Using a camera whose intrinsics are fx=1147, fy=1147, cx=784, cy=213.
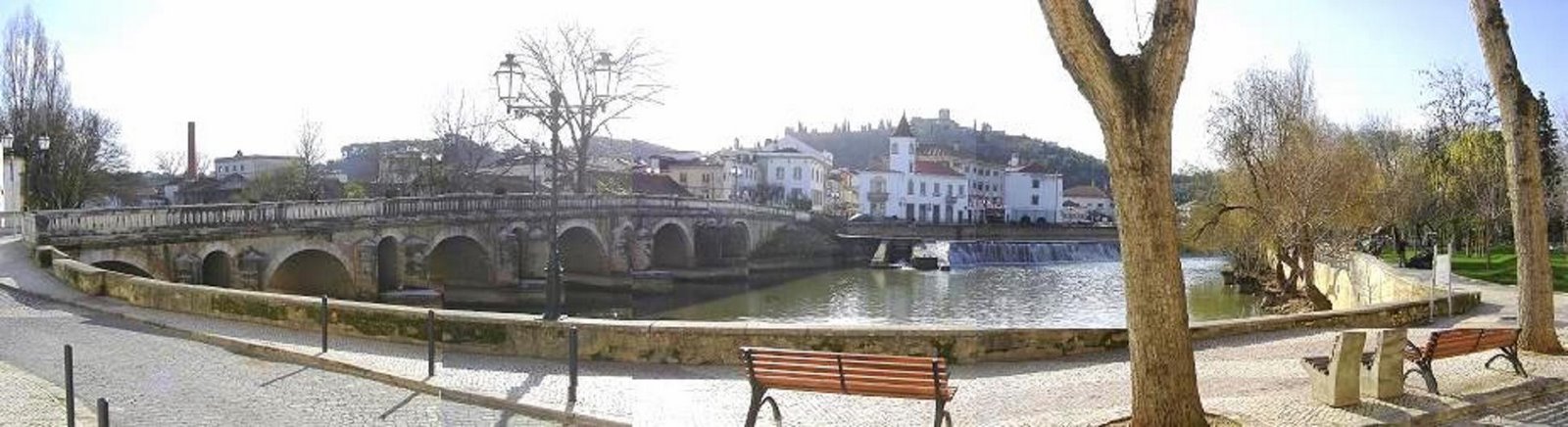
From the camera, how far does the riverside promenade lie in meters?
9.55

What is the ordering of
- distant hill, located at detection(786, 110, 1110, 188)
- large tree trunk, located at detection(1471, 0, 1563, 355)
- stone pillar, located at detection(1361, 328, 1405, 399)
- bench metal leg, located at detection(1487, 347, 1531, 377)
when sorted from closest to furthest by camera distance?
stone pillar, located at detection(1361, 328, 1405, 399), bench metal leg, located at detection(1487, 347, 1531, 377), large tree trunk, located at detection(1471, 0, 1563, 355), distant hill, located at detection(786, 110, 1110, 188)

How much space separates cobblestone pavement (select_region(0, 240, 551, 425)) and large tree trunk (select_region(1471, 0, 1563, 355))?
11.4 m

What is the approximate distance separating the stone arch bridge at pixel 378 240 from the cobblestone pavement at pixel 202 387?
1280cm

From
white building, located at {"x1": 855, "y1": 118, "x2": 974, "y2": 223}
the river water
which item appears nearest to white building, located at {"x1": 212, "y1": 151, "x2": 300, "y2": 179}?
white building, located at {"x1": 855, "y1": 118, "x2": 974, "y2": 223}

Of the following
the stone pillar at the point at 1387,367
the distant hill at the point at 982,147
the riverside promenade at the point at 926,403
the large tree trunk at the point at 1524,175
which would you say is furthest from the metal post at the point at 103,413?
the distant hill at the point at 982,147

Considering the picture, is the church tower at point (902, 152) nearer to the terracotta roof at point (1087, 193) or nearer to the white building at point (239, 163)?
the terracotta roof at point (1087, 193)

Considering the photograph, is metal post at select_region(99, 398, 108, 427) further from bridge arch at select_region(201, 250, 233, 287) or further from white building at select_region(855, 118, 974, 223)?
white building at select_region(855, 118, 974, 223)

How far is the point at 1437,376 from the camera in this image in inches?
466

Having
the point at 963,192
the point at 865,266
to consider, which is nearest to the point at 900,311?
the point at 865,266

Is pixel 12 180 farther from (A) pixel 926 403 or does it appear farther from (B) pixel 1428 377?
(B) pixel 1428 377

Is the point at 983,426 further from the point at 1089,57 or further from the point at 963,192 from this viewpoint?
the point at 963,192

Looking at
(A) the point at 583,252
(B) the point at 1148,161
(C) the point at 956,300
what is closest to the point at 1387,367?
(B) the point at 1148,161

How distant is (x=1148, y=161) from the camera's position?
7.93m

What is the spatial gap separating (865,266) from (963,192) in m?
48.5
